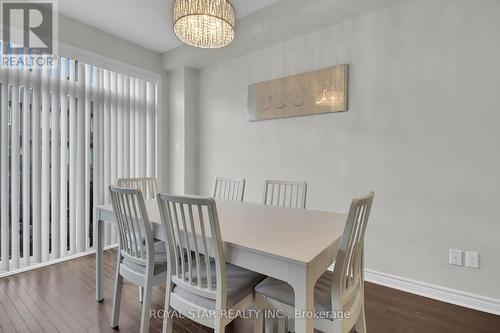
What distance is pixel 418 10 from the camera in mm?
2156

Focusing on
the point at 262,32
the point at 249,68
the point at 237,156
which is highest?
the point at 262,32

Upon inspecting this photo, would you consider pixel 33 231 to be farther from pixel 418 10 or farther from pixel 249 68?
pixel 418 10

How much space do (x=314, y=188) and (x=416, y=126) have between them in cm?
107

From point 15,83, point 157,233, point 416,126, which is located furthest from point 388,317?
point 15,83

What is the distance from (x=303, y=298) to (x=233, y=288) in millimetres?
417

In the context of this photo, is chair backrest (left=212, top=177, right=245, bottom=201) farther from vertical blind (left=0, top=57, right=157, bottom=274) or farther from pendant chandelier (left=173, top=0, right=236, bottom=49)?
vertical blind (left=0, top=57, right=157, bottom=274)

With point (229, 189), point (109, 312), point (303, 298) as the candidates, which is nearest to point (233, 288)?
point (303, 298)

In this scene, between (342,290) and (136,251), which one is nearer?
(342,290)

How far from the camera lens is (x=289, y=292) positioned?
126 cm

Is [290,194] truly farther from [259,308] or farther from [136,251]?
[136,251]

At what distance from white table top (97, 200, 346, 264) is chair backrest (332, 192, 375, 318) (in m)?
0.09

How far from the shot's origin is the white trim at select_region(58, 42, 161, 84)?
280cm

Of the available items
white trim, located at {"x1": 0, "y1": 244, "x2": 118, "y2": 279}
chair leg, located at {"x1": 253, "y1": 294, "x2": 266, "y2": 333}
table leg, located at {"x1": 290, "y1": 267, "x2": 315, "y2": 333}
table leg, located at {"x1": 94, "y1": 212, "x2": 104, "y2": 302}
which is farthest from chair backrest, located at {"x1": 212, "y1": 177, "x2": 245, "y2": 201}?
white trim, located at {"x1": 0, "y1": 244, "x2": 118, "y2": 279}

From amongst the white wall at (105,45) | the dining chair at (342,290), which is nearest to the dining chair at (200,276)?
the dining chair at (342,290)
